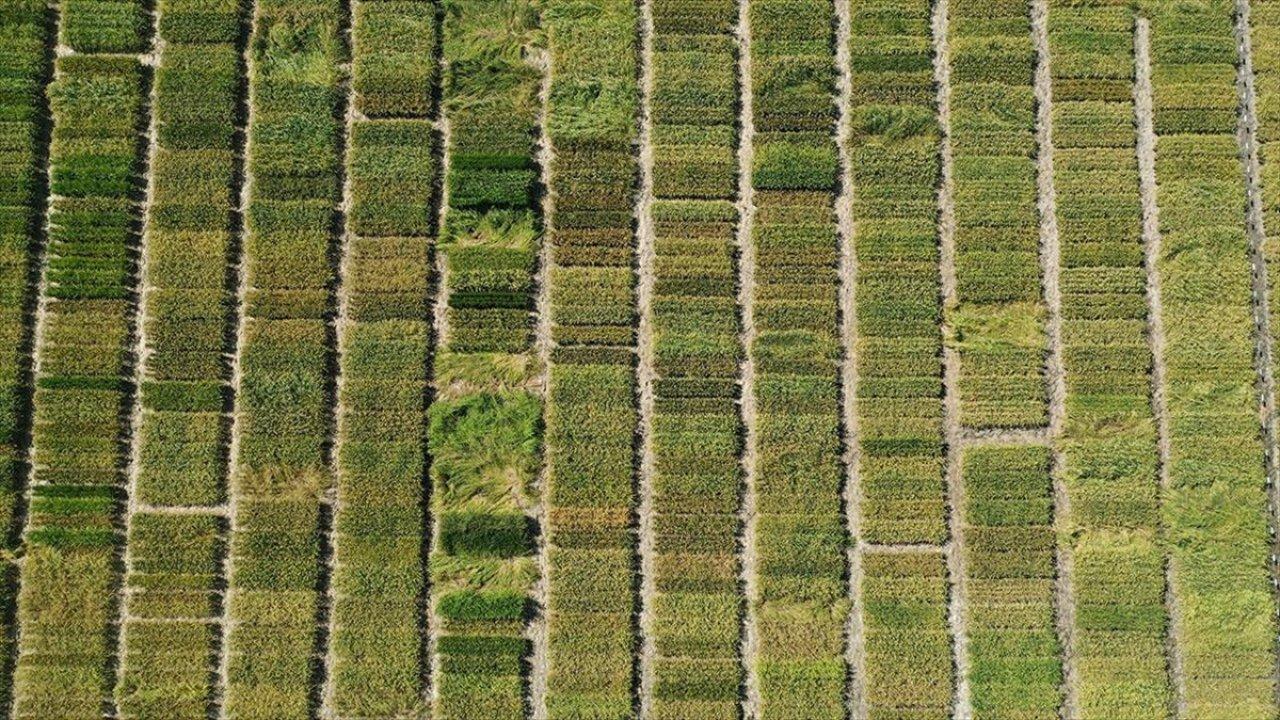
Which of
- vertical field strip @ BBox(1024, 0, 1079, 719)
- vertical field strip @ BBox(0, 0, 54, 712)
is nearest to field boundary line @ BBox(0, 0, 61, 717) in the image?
vertical field strip @ BBox(0, 0, 54, 712)

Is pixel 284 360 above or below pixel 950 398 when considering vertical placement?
above

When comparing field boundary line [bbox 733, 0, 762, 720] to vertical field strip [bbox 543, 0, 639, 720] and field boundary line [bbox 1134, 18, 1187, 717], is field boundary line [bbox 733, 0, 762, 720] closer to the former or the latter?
vertical field strip [bbox 543, 0, 639, 720]

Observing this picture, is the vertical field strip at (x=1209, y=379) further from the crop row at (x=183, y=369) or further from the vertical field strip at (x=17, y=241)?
the vertical field strip at (x=17, y=241)

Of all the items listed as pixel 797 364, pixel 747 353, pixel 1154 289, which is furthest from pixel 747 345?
pixel 1154 289

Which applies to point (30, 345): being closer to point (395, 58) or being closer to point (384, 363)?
point (384, 363)

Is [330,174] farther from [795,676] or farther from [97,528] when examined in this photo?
[795,676]

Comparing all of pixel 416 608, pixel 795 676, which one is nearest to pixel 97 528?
pixel 416 608

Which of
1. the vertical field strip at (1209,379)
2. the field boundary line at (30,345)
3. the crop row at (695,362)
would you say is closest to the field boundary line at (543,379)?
the crop row at (695,362)
